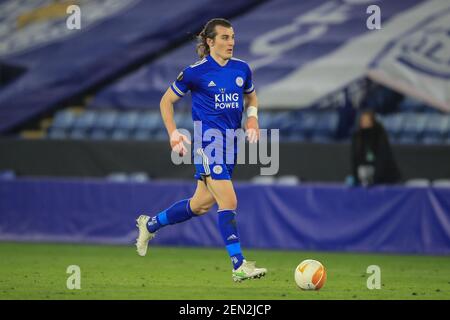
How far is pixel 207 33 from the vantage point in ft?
30.7

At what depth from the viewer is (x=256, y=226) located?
48.3ft

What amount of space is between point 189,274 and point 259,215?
449cm

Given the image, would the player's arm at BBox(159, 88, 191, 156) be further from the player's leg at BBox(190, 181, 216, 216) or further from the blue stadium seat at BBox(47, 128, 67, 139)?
the blue stadium seat at BBox(47, 128, 67, 139)

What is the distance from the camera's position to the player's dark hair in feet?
30.5

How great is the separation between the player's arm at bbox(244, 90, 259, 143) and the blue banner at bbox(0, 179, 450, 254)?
16.1ft

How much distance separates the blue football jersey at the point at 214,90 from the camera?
30.3 ft

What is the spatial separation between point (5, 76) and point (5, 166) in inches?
187

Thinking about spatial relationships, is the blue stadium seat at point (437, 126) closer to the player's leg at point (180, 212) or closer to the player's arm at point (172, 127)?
the player's leg at point (180, 212)

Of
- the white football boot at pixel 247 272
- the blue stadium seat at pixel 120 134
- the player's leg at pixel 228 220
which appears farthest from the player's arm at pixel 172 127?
the blue stadium seat at pixel 120 134
